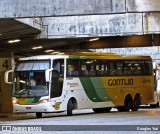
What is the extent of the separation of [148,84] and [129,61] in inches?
112

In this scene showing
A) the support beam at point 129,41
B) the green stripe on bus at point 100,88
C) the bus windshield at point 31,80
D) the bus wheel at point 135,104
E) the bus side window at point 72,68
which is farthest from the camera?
the support beam at point 129,41

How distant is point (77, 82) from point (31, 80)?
2.74 metres

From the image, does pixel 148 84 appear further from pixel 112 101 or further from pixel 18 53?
pixel 18 53

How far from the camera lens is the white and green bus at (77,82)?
26469 mm

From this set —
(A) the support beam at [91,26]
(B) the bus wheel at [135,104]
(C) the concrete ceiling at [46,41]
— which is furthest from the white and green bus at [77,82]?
(C) the concrete ceiling at [46,41]

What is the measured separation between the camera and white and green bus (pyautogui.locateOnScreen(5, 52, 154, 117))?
26.5 metres

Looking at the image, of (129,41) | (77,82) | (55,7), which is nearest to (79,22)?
(77,82)

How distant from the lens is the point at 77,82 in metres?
28.0

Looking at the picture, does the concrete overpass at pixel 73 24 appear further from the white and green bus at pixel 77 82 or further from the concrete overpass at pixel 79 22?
the white and green bus at pixel 77 82

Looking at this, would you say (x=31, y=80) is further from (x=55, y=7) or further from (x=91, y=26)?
(x=91, y=26)

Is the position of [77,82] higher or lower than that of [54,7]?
lower

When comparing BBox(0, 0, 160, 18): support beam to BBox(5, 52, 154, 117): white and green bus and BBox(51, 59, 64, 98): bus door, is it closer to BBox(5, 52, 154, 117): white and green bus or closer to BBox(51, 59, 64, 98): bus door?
BBox(5, 52, 154, 117): white and green bus

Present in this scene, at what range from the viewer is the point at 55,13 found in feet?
75.5

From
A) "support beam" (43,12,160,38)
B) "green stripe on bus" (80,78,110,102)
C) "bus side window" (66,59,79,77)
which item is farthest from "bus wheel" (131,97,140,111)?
"bus side window" (66,59,79,77)
